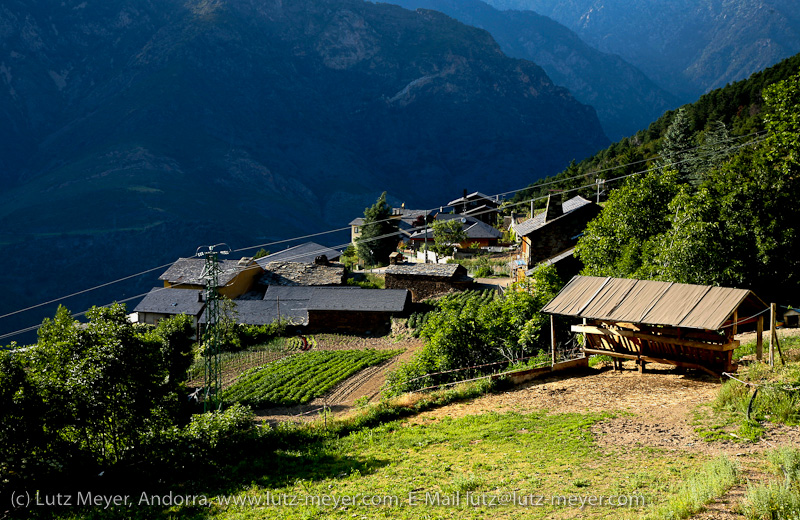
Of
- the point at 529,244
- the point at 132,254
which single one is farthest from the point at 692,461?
the point at 132,254

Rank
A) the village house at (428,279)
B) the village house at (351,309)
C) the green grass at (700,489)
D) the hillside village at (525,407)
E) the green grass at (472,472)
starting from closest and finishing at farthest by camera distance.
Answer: the green grass at (700,489) < the green grass at (472,472) < the hillside village at (525,407) < the village house at (351,309) < the village house at (428,279)

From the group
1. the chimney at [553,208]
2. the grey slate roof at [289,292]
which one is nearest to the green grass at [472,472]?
the chimney at [553,208]

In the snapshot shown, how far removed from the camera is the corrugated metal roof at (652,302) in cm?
1600

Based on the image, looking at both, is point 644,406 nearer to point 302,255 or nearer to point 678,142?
point 678,142

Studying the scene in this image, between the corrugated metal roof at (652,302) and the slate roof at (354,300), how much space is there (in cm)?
2804

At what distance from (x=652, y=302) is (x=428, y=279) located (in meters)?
35.2

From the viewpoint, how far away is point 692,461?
11.3 metres

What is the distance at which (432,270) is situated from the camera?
172 feet

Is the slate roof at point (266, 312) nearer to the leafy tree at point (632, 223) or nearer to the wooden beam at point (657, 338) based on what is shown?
the leafy tree at point (632, 223)

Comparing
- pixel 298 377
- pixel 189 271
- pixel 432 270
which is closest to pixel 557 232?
pixel 432 270

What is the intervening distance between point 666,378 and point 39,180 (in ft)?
643

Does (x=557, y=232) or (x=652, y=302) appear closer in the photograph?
(x=652, y=302)

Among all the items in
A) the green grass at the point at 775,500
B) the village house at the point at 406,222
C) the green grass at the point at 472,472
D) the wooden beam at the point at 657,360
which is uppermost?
the village house at the point at 406,222

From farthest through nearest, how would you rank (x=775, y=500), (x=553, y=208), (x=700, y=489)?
(x=553, y=208) < (x=700, y=489) < (x=775, y=500)
